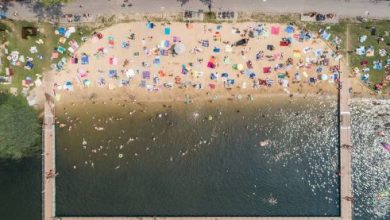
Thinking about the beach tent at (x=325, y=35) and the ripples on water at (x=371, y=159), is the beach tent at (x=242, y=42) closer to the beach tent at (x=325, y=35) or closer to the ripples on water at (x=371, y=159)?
the beach tent at (x=325, y=35)

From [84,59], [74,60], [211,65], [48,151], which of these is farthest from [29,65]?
[211,65]

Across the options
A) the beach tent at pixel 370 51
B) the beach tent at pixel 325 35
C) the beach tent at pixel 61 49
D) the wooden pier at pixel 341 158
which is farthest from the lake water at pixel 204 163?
the beach tent at pixel 325 35

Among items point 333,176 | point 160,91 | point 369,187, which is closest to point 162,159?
point 160,91

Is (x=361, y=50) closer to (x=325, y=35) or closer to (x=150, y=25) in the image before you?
(x=325, y=35)

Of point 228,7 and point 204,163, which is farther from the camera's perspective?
point 204,163

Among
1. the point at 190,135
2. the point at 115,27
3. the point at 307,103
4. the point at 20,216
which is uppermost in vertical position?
the point at 115,27

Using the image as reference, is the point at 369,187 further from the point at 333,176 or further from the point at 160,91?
the point at 160,91

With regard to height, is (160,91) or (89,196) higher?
(160,91)
